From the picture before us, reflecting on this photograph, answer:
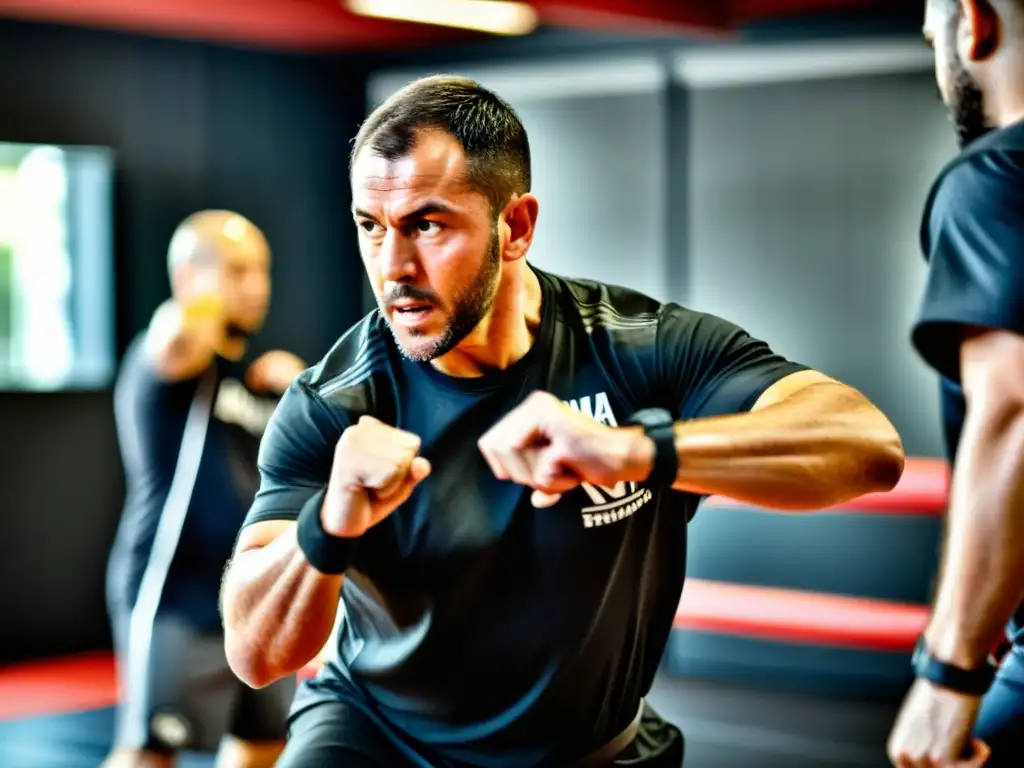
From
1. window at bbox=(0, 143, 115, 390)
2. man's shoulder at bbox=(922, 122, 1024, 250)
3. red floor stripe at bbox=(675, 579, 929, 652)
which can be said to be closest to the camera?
man's shoulder at bbox=(922, 122, 1024, 250)

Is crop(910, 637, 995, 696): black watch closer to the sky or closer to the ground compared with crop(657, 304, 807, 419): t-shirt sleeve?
closer to the ground

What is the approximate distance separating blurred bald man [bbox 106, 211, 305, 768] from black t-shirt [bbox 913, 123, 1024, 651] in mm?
2352

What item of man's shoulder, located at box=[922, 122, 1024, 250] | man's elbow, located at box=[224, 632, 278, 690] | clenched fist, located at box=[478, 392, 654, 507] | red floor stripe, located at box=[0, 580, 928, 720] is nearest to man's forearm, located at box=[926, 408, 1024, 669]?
man's shoulder, located at box=[922, 122, 1024, 250]

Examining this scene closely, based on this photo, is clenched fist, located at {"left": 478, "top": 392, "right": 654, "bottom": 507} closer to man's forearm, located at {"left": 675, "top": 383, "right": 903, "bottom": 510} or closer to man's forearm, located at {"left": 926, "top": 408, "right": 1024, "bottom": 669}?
man's forearm, located at {"left": 675, "top": 383, "right": 903, "bottom": 510}

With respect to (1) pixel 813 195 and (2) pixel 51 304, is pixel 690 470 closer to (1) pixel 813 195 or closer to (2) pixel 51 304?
(1) pixel 813 195

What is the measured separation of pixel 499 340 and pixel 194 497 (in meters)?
2.00

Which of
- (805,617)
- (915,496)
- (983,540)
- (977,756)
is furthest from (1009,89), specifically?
(805,617)

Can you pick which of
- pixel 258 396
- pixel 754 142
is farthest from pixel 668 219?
pixel 258 396

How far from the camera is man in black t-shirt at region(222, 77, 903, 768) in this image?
1808 mm

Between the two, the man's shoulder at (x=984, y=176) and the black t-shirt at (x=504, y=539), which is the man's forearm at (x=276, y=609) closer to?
the black t-shirt at (x=504, y=539)

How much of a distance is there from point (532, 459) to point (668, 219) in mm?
4668

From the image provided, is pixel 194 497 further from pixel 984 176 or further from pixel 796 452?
pixel 984 176

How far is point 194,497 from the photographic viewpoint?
12.3 feet

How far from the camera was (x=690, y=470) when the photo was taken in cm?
165
